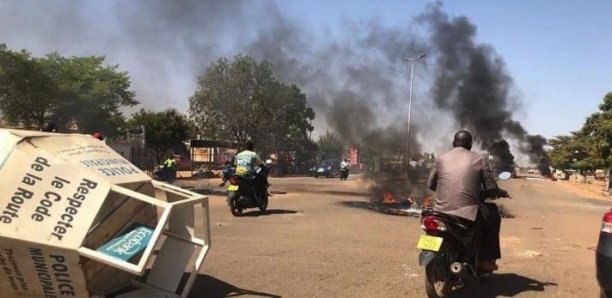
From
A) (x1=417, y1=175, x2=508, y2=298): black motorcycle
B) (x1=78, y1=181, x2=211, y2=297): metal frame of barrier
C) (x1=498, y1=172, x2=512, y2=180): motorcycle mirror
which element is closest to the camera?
(x1=78, y1=181, x2=211, y2=297): metal frame of barrier

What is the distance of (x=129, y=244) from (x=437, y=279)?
8.53 feet

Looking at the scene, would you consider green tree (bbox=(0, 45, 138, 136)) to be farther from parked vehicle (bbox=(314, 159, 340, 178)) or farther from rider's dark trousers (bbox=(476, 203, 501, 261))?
rider's dark trousers (bbox=(476, 203, 501, 261))

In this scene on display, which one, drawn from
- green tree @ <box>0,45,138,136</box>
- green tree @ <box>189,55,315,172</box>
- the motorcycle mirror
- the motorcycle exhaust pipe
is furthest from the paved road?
green tree @ <box>189,55,315,172</box>

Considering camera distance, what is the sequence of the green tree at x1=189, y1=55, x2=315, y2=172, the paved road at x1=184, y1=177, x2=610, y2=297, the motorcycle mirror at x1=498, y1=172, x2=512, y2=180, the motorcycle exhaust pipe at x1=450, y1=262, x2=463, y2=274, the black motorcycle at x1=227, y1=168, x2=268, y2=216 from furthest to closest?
the green tree at x1=189, y1=55, x2=315, y2=172 → the black motorcycle at x1=227, y1=168, x2=268, y2=216 → the motorcycle mirror at x1=498, y1=172, x2=512, y2=180 → the paved road at x1=184, y1=177, x2=610, y2=297 → the motorcycle exhaust pipe at x1=450, y1=262, x2=463, y2=274

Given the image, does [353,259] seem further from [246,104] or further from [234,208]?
[246,104]

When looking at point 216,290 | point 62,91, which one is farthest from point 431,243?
point 62,91

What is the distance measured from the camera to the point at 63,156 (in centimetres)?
436

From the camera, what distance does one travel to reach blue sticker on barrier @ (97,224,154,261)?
4.11 meters

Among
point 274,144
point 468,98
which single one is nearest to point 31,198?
point 468,98

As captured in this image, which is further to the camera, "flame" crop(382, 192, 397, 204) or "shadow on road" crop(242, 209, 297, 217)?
"flame" crop(382, 192, 397, 204)

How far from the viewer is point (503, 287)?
599 centimetres

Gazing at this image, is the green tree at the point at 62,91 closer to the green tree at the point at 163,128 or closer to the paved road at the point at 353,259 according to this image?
the green tree at the point at 163,128

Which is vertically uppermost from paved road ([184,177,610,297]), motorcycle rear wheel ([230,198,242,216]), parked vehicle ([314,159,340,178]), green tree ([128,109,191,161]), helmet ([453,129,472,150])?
green tree ([128,109,191,161])

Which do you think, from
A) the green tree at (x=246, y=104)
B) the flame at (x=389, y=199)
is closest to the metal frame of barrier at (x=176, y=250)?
the flame at (x=389, y=199)
